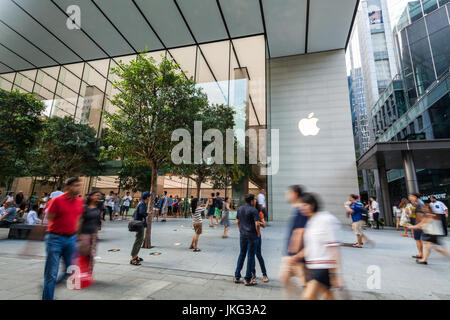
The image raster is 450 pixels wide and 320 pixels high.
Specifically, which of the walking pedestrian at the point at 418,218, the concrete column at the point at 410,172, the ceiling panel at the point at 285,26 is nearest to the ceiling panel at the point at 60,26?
the ceiling panel at the point at 285,26

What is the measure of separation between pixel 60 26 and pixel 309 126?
57.9 feet

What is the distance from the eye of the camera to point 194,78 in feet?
44.0

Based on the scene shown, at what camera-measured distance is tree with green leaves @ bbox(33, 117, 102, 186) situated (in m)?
15.4

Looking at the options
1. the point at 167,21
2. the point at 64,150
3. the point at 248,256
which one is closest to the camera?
the point at 248,256

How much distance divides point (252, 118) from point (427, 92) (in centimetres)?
2154

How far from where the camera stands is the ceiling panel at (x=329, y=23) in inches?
500

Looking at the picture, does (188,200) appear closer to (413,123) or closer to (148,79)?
(148,79)

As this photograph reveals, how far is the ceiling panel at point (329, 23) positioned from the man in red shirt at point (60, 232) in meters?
15.4

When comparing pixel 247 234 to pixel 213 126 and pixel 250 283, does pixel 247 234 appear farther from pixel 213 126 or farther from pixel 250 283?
pixel 213 126

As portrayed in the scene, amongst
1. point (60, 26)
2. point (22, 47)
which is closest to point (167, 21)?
point (60, 26)

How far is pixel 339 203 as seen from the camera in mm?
14352

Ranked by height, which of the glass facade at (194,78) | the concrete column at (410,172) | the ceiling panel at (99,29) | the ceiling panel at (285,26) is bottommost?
the concrete column at (410,172)

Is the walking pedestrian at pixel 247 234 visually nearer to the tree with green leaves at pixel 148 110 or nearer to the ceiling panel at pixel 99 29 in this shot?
the tree with green leaves at pixel 148 110

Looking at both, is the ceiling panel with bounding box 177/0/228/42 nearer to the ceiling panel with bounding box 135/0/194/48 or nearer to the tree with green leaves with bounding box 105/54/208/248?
the ceiling panel with bounding box 135/0/194/48
